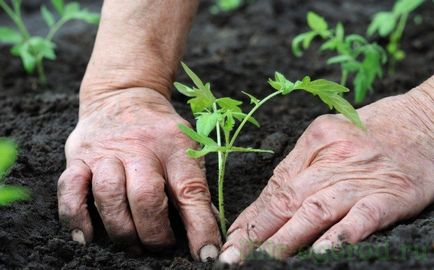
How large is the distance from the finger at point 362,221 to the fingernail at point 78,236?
0.79 m

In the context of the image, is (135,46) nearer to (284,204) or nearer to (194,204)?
(194,204)

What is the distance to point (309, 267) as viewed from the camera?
73.4 inches

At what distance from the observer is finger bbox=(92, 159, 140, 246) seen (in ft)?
7.63

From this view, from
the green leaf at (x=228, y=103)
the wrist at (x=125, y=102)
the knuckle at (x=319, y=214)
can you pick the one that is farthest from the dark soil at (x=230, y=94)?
the green leaf at (x=228, y=103)

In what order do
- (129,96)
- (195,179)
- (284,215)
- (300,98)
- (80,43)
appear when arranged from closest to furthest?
(284,215)
(195,179)
(129,96)
(300,98)
(80,43)

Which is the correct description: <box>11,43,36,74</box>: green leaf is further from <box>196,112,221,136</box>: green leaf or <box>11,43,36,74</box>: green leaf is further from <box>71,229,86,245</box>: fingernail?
<box>196,112,221,136</box>: green leaf

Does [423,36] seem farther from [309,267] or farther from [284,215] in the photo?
A: [309,267]

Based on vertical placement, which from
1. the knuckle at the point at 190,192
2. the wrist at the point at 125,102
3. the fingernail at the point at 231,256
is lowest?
the fingernail at the point at 231,256

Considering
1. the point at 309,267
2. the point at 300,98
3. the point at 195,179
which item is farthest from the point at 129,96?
the point at 300,98

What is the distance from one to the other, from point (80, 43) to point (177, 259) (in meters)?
3.24

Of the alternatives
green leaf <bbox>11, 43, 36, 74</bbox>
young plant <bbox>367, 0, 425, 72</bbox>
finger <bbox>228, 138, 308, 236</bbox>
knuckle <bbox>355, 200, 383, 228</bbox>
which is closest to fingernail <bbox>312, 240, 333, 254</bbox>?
knuckle <bbox>355, 200, 383, 228</bbox>

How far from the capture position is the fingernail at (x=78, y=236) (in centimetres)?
237

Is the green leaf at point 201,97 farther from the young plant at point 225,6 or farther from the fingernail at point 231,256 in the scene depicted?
the young plant at point 225,6

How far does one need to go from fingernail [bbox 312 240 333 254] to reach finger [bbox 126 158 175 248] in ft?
1.73
